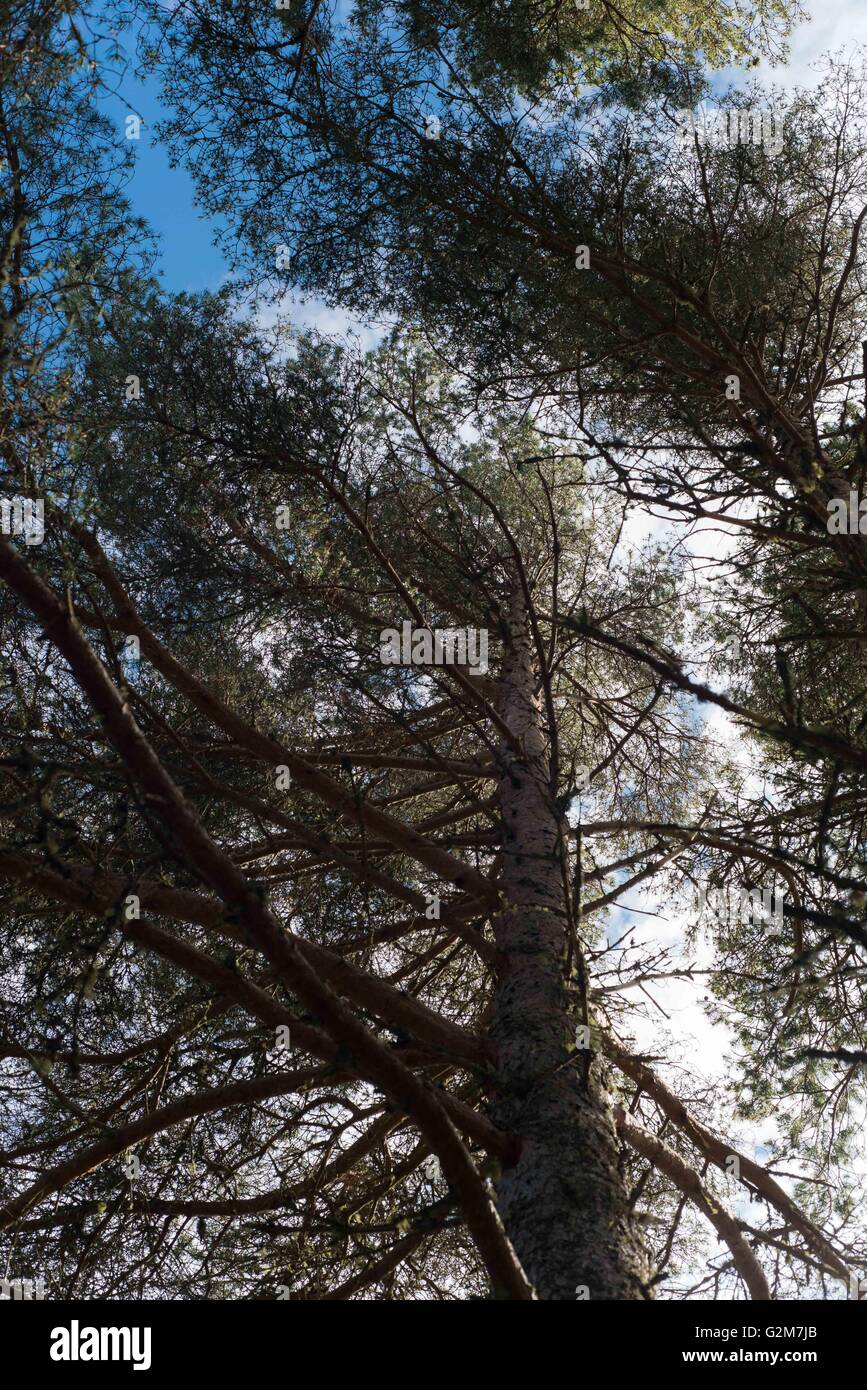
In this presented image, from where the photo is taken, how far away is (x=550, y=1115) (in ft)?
9.82

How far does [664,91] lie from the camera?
600 cm

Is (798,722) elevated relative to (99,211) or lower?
lower

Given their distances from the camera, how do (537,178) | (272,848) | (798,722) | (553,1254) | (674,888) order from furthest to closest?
(674,888), (537,178), (272,848), (553,1254), (798,722)

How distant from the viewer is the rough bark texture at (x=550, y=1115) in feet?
8.35

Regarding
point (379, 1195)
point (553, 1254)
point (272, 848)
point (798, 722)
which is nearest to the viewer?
point (798, 722)

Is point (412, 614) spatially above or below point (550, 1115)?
above

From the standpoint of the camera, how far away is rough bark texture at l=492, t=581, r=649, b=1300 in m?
2.54

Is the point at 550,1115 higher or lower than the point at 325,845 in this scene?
lower

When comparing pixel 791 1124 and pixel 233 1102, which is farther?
pixel 791 1124

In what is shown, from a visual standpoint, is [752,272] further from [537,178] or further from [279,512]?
[279,512]

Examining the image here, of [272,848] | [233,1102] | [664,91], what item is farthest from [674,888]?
[664,91]

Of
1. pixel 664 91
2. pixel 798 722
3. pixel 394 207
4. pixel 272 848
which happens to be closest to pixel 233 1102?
pixel 272 848

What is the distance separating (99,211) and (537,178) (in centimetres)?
254

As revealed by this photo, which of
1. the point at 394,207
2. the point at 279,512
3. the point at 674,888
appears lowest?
the point at 674,888
